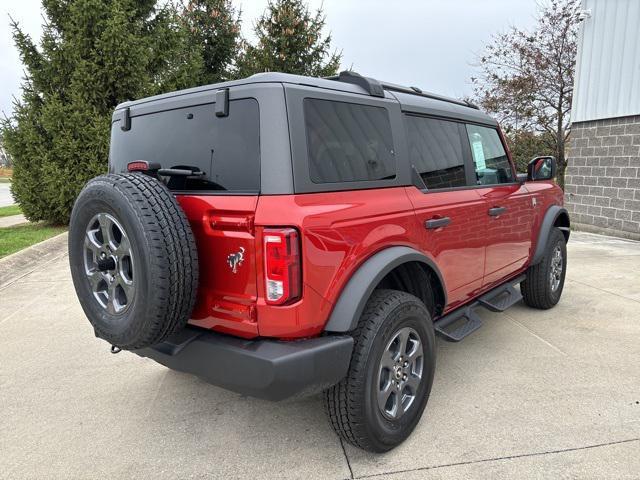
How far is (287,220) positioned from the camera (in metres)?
1.92

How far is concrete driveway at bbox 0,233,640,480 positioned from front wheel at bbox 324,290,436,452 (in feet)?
0.59

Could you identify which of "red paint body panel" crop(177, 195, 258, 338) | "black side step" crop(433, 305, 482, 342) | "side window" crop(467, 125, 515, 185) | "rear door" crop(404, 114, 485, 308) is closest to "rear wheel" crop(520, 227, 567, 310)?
"side window" crop(467, 125, 515, 185)

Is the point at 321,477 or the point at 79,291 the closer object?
the point at 321,477

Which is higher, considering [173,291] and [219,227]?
[219,227]

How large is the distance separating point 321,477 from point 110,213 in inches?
63.6

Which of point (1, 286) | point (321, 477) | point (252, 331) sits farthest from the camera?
point (1, 286)

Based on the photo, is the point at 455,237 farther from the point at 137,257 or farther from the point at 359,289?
the point at 137,257

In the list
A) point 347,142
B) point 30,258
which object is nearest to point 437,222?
point 347,142

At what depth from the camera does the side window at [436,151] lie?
2807 millimetres

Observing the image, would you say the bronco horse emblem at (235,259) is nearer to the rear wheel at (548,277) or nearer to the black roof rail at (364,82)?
the black roof rail at (364,82)

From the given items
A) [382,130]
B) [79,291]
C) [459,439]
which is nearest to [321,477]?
[459,439]

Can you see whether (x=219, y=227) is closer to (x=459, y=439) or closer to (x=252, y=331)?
(x=252, y=331)

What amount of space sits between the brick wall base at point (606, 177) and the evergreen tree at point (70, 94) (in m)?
9.87

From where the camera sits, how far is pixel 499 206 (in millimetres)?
3496
